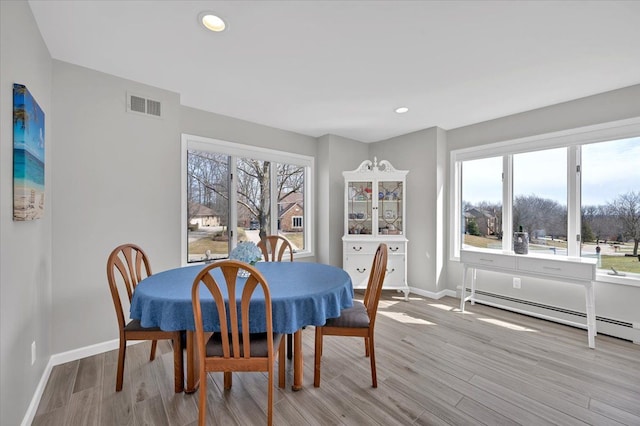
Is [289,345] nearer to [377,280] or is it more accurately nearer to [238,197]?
[377,280]

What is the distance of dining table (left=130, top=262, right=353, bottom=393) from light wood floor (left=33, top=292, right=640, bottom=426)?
10.2 inches

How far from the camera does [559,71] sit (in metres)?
2.31

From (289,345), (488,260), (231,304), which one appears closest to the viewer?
(231,304)

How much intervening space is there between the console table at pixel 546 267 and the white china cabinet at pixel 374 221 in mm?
886

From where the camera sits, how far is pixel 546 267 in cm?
281

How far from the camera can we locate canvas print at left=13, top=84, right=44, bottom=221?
1448 millimetres

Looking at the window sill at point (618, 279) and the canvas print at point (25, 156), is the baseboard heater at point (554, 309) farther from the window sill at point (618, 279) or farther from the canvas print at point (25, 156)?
the canvas print at point (25, 156)

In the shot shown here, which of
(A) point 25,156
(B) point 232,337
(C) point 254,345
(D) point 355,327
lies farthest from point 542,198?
(A) point 25,156

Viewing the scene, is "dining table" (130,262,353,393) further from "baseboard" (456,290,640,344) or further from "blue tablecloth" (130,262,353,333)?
"baseboard" (456,290,640,344)

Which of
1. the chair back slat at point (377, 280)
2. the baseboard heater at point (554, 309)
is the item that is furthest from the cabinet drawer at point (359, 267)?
the chair back slat at point (377, 280)

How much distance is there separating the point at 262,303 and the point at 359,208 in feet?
9.23

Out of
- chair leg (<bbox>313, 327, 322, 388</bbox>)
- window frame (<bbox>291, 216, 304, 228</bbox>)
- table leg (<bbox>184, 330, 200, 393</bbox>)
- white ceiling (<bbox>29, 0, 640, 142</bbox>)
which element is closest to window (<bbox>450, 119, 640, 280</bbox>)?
white ceiling (<bbox>29, 0, 640, 142</bbox>)

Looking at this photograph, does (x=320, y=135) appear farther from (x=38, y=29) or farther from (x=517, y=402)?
(x=517, y=402)

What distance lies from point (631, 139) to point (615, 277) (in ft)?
4.52
